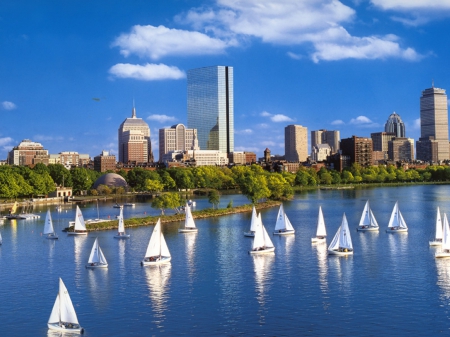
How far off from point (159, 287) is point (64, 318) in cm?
1065

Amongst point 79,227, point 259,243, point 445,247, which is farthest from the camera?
point 79,227

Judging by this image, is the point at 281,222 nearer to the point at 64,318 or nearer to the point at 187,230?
the point at 187,230

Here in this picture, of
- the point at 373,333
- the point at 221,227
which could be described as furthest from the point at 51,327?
the point at 221,227

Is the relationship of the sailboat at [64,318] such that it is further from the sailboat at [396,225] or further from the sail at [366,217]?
the sail at [366,217]

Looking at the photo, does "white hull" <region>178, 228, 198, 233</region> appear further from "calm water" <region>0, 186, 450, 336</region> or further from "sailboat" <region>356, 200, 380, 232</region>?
"sailboat" <region>356, 200, 380, 232</region>

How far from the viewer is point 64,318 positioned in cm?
3331

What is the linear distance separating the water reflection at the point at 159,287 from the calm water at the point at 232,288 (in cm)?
11

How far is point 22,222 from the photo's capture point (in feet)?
288

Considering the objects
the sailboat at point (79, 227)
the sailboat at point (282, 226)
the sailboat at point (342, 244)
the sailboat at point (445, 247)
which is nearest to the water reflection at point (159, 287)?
the sailboat at point (342, 244)

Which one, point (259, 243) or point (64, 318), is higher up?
point (259, 243)

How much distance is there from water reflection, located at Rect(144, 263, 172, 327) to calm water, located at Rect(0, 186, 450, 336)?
11 cm

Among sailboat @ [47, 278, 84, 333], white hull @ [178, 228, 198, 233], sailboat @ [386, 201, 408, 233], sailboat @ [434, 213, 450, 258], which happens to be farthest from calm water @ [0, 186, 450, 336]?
white hull @ [178, 228, 198, 233]

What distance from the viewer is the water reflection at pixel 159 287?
121ft

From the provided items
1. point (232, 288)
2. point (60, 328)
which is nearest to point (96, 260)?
point (232, 288)
